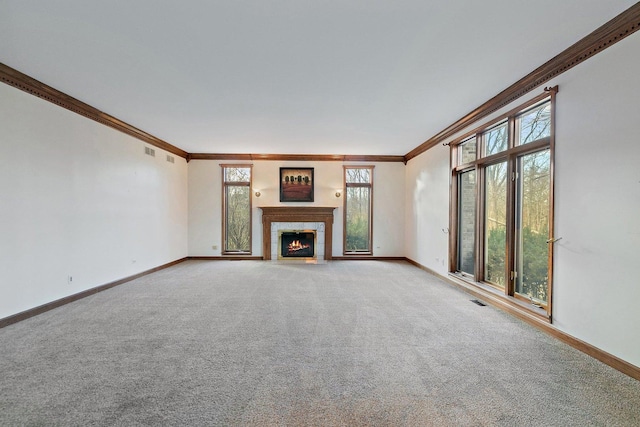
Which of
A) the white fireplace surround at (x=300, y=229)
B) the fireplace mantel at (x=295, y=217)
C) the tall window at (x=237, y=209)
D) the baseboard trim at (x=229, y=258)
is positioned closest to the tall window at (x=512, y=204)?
the fireplace mantel at (x=295, y=217)

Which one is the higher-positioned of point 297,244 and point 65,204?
point 65,204

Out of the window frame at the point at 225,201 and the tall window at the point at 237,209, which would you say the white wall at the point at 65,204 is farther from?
the tall window at the point at 237,209

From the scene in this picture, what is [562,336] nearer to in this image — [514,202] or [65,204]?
[514,202]

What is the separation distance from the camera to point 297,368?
223 centimetres

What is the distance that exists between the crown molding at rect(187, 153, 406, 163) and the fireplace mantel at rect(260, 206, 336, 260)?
4.32 ft

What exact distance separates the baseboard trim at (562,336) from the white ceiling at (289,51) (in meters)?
2.76

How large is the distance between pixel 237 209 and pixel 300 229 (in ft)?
5.93

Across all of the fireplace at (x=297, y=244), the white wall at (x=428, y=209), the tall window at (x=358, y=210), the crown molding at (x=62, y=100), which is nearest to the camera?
the crown molding at (x=62, y=100)

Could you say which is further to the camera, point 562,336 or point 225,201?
point 225,201

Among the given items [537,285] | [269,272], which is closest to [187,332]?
[269,272]

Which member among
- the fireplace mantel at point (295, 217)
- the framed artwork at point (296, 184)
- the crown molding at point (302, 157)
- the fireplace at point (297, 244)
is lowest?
the fireplace at point (297, 244)

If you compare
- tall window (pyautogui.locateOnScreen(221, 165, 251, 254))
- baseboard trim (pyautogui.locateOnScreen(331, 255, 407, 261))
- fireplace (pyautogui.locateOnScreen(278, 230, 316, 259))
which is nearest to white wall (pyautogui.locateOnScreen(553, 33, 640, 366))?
baseboard trim (pyautogui.locateOnScreen(331, 255, 407, 261))

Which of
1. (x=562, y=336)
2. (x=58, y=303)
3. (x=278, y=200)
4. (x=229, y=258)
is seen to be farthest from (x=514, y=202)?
(x=229, y=258)

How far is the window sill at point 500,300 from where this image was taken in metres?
3.09
